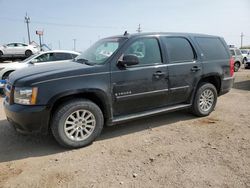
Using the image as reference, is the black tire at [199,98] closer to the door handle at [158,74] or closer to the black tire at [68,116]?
the door handle at [158,74]

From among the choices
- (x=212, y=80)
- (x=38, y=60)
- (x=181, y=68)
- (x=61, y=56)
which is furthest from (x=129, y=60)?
(x=38, y=60)

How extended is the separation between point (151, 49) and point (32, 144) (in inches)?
109

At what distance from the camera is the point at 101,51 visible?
460cm

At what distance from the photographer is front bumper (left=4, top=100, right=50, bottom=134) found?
350 cm

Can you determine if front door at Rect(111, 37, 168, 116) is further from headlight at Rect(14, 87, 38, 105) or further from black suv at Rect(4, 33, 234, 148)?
headlight at Rect(14, 87, 38, 105)

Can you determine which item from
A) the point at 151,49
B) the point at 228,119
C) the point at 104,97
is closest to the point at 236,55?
the point at 228,119

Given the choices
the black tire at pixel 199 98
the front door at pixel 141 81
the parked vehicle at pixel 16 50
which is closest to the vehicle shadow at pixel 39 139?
the black tire at pixel 199 98

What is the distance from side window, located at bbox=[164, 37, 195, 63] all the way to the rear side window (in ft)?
1.26

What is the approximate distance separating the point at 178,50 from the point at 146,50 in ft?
2.65

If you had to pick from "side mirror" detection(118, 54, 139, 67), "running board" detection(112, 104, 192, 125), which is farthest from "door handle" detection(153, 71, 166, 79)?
"running board" detection(112, 104, 192, 125)

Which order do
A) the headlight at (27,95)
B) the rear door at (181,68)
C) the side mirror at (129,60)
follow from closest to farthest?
the headlight at (27,95) < the side mirror at (129,60) < the rear door at (181,68)

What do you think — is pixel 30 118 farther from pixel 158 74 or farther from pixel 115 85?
pixel 158 74

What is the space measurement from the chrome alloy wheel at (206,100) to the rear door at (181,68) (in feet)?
1.48

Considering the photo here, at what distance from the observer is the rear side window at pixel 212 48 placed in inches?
208
